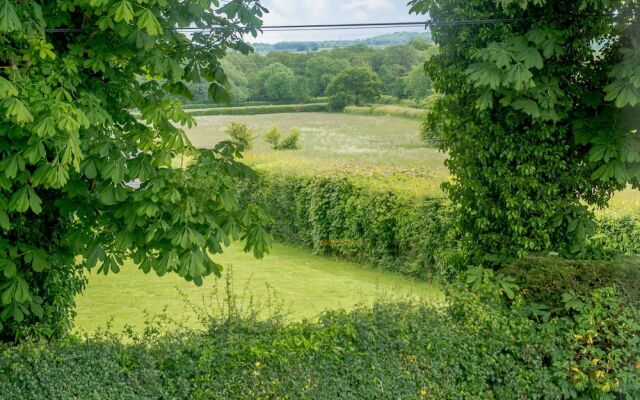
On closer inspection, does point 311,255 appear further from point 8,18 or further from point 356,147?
point 8,18

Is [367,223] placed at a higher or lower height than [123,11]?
lower

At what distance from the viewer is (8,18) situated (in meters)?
4.77

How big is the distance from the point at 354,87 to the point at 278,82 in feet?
5.09

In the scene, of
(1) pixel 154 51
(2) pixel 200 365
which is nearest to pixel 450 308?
(2) pixel 200 365

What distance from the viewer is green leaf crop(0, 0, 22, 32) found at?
4.74m

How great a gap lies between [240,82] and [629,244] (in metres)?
6.28

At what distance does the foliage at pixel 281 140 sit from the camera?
21.3m

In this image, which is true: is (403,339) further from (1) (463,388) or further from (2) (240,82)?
(2) (240,82)

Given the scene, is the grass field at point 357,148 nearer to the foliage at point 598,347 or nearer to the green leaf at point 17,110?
the foliage at point 598,347

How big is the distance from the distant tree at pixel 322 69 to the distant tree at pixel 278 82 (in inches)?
14.4

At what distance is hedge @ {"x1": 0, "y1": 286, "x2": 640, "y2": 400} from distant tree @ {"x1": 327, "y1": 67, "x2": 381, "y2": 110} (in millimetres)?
7988

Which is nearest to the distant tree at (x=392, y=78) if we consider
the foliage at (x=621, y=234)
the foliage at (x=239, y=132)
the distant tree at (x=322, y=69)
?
the distant tree at (x=322, y=69)

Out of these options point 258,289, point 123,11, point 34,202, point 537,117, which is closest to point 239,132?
point 258,289

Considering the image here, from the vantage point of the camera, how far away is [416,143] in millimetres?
18078
